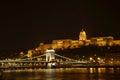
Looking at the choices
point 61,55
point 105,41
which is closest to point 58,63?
point 61,55

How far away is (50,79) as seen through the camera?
58.6 m

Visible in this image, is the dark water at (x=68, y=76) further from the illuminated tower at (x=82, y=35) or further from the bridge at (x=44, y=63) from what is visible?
the illuminated tower at (x=82, y=35)

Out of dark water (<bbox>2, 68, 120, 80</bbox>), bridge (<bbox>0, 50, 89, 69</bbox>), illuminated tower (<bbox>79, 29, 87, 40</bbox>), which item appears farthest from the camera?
illuminated tower (<bbox>79, 29, 87, 40</bbox>)

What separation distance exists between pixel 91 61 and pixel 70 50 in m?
17.4

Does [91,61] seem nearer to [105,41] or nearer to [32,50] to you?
[105,41]

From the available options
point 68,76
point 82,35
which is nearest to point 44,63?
point 82,35

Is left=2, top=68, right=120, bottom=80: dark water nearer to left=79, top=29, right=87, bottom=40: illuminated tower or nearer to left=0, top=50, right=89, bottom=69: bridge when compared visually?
left=0, top=50, right=89, bottom=69: bridge

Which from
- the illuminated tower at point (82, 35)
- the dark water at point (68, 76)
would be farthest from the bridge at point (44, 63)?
the illuminated tower at point (82, 35)

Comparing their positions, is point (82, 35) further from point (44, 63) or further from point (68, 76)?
point (68, 76)

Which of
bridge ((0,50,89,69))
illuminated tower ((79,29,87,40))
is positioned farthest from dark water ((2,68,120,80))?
illuminated tower ((79,29,87,40))

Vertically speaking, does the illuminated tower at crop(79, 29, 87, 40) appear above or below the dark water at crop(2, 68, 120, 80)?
above

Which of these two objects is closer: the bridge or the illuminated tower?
the bridge

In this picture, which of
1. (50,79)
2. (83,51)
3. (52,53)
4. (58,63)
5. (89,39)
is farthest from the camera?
(89,39)

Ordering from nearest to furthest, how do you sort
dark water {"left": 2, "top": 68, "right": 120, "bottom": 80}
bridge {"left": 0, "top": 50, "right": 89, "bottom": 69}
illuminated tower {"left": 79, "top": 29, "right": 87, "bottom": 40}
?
1. dark water {"left": 2, "top": 68, "right": 120, "bottom": 80}
2. bridge {"left": 0, "top": 50, "right": 89, "bottom": 69}
3. illuminated tower {"left": 79, "top": 29, "right": 87, "bottom": 40}
